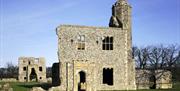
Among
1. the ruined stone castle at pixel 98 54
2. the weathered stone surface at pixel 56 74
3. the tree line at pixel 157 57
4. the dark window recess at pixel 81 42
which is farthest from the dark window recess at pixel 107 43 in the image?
the tree line at pixel 157 57

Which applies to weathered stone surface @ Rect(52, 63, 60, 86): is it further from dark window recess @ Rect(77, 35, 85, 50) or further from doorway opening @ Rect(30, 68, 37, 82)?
doorway opening @ Rect(30, 68, 37, 82)

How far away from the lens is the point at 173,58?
240 feet

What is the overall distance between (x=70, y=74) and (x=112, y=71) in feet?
18.0

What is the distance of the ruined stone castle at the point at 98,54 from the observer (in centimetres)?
3847

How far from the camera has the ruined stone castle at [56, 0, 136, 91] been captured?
3847 cm

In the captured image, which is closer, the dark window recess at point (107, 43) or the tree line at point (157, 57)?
the dark window recess at point (107, 43)

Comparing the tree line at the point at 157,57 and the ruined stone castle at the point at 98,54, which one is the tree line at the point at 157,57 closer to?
the tree line at the point at 157,57

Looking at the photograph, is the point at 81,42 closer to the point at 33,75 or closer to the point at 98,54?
the point at 98,54

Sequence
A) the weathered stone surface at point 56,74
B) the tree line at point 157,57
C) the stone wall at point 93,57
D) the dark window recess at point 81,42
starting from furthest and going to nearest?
the tree line at point 157,57
the weathered stone surface at point 56,74
the dark window recess at point 81,42
the stone wall at point 93,57

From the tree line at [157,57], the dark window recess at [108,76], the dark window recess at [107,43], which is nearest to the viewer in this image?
the dark window recess at [107,43]

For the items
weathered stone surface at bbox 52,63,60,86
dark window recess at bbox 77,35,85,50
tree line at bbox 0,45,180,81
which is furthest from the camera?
tree line at bbox 0,45,180,81

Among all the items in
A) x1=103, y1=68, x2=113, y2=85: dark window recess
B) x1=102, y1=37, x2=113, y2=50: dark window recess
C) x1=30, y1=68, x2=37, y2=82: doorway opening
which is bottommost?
x1=30, y1=68, x2=37, y2=82: doorway opening

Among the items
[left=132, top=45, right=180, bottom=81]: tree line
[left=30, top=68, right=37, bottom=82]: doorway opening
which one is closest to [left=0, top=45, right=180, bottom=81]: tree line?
[left=132, top=45, right=180, bottom=81]: tree line

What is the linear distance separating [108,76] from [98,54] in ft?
14.5
